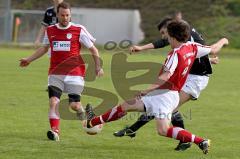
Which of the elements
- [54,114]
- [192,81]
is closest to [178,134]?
[192,81]

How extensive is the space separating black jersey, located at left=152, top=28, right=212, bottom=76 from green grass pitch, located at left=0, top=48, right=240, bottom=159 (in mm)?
989

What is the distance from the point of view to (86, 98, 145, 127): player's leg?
8531 millimetres

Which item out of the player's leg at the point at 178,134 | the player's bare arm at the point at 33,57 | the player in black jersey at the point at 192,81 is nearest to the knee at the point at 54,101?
the player's bare arm at the point at 33,57

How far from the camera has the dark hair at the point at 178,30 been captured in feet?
26.8

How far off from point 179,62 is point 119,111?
1167mm

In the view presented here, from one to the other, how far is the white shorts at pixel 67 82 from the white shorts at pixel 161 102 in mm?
1679

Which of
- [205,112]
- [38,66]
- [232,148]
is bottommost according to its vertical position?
[38,66]

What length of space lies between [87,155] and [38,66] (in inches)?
635

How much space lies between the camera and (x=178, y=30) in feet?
26.8

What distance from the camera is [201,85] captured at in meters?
9.49

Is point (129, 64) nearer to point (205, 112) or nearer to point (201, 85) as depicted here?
point (205, 112)

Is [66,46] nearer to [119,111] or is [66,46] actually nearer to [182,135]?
[119,111]

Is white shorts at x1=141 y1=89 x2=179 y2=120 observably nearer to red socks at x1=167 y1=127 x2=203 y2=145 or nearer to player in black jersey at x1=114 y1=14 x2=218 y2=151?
red socks at x1=167 y1=127 x2=203 y2=145

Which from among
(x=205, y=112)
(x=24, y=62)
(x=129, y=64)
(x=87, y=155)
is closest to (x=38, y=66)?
(x=129, y=64)
